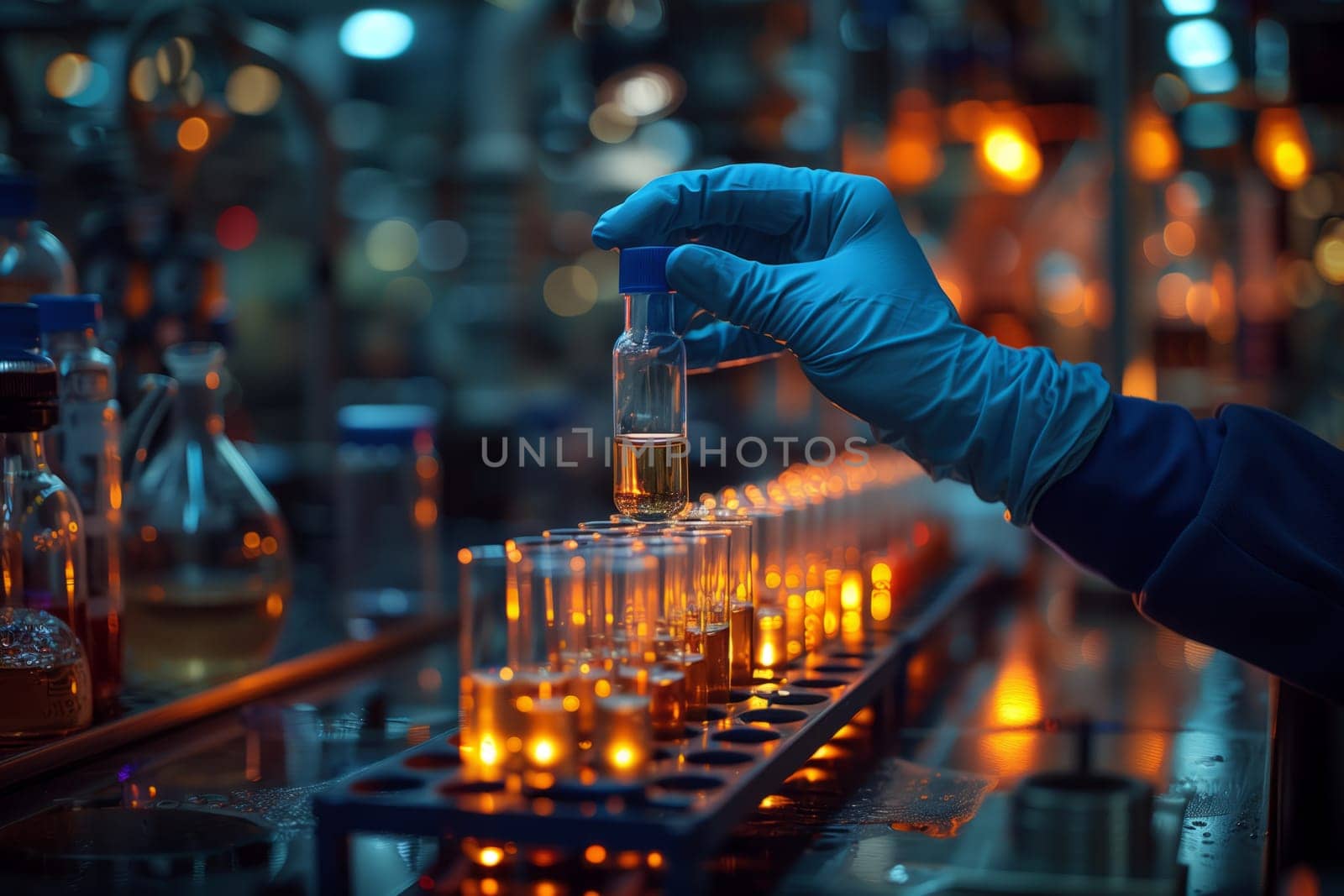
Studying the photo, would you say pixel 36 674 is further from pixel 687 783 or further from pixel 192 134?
pixel 192 134

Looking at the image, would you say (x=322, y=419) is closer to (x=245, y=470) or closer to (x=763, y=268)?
(x=245, y=470)

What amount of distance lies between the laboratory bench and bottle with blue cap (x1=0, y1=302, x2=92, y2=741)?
0.18 ft

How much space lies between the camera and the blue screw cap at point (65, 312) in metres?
1.25

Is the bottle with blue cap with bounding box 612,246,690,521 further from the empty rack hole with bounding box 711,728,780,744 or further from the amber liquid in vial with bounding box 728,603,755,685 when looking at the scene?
the empty rack hole with bounding box 711,728,780,744

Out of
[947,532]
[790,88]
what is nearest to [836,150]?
[947,532]

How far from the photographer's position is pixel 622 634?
0.94 meters

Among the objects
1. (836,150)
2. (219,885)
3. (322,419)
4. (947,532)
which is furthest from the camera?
(836,150)

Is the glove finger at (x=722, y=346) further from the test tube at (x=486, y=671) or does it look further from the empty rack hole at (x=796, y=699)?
the test tube at (x=486, y=671)

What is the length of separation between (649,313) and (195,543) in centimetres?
61

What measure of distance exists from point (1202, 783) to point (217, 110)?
1524mm

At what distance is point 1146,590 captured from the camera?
120 centimetres

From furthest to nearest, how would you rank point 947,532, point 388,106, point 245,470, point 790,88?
point 388,106 → point 790,88 → point 947,532 → point 245,470

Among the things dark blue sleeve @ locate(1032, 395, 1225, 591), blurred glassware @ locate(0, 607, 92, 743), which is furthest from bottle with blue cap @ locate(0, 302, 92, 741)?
dark blue sleeve @ locate(1032, 395, 1225, 591)

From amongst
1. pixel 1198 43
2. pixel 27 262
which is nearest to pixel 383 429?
pixel 27 262
